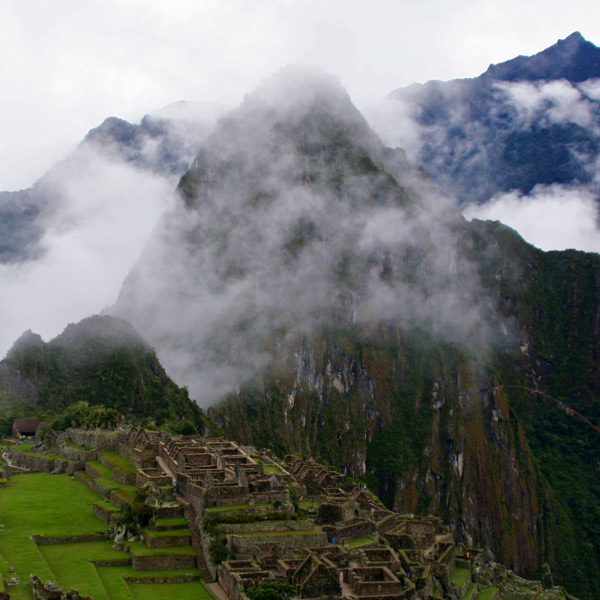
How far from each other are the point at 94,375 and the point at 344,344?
7499 cm

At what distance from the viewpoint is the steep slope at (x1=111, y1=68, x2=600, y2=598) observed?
158125 millimetres

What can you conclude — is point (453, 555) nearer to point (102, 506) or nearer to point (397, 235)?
point (102, 506)

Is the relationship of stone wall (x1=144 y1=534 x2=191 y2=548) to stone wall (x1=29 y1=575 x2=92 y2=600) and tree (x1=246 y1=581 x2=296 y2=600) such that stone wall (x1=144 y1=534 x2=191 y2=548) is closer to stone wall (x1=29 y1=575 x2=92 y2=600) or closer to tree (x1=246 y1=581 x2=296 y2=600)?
tree (x1=246 y1=581 x2=296 y2=600)

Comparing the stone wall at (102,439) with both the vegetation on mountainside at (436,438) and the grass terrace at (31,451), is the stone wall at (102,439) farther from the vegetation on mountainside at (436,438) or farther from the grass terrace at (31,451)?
the vegetation on mountainside at (436,438)

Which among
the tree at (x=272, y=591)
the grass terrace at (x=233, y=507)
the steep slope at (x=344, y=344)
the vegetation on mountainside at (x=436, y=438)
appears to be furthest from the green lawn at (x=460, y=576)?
the vegetation on mountainside at (x=436, y=438)

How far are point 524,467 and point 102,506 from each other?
147 metres

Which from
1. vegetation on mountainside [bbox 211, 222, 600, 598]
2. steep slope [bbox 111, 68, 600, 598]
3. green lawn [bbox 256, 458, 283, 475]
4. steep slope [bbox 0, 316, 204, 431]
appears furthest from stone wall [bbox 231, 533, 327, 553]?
vegetation on mountainside [bbox 211, 222, 600, 598]

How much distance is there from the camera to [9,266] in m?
170

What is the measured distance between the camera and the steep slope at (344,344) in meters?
158

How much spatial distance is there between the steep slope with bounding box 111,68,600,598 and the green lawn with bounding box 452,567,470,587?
9338 cm

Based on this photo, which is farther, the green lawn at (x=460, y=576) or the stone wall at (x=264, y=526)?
the green lawn at (x=460, y=576)

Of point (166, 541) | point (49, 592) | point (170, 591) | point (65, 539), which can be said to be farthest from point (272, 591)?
A: point (65, 539)

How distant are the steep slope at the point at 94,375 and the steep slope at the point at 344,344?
31384 mm

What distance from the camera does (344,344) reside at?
169875mm
